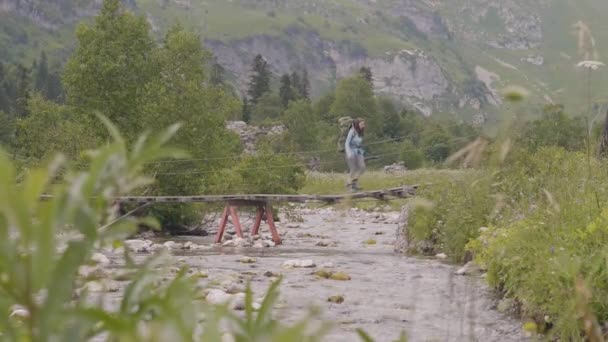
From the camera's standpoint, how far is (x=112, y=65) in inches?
1167

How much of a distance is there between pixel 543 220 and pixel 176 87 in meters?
22.6

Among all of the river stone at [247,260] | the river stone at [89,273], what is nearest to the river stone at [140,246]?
the river stone at [247,260]

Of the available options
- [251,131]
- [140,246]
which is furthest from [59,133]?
[251,131]

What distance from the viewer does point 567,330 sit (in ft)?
15.2

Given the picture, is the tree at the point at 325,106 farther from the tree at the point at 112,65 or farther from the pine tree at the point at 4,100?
the tree at the point at 112,65

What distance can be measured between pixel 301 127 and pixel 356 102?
1804 centimetres

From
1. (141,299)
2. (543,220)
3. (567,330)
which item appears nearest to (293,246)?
(543,220)

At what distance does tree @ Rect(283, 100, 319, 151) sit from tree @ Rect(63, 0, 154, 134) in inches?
1537

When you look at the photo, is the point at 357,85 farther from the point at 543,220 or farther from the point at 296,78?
the point at 543,220

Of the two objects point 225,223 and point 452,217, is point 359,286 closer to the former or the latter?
point 452,217

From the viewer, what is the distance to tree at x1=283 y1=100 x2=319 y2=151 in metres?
73.6

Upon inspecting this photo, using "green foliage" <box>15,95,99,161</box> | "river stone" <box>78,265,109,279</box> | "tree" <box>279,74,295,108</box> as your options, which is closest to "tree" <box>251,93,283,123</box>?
"tree" <box>279,74,295,108</box>

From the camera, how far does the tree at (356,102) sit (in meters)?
89.5

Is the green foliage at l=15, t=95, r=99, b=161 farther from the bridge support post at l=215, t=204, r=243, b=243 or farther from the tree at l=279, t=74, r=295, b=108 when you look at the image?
the tree at l=279, t=74, r=295, b=108
